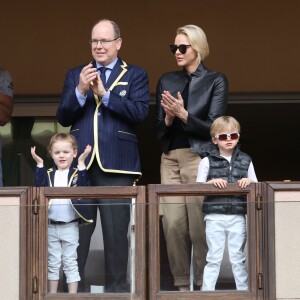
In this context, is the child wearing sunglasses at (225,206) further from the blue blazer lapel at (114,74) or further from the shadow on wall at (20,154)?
the shadow on wall at (20,154)

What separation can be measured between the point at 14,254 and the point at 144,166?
720cm

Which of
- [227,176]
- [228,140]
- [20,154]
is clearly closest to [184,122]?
[228,140]

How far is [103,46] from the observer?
9.94m

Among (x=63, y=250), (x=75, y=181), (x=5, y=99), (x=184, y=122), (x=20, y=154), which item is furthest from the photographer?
(x=20, y=154)

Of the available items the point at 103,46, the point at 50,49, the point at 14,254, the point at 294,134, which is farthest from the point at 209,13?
the point at 14,254

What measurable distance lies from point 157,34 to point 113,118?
448cm

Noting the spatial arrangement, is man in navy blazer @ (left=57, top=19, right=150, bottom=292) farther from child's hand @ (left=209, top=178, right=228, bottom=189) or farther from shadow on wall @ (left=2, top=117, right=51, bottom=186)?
shadow on wall @ (left=2, top=117, right=51, bottom=186)

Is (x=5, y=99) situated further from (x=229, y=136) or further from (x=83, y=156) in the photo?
(x=229, y=136)

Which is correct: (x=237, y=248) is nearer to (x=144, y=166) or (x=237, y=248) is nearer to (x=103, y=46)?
(x=103, y=46)

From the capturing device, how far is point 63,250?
31.4 ft

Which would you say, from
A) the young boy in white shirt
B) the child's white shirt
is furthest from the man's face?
the child's white shirt

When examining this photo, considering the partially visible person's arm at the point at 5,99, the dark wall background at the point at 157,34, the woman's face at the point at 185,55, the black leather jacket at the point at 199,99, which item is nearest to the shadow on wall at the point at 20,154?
the dark wall background at the point at 157,34

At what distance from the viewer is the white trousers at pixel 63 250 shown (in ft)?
31.3

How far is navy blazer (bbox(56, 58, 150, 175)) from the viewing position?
32.2 ft
